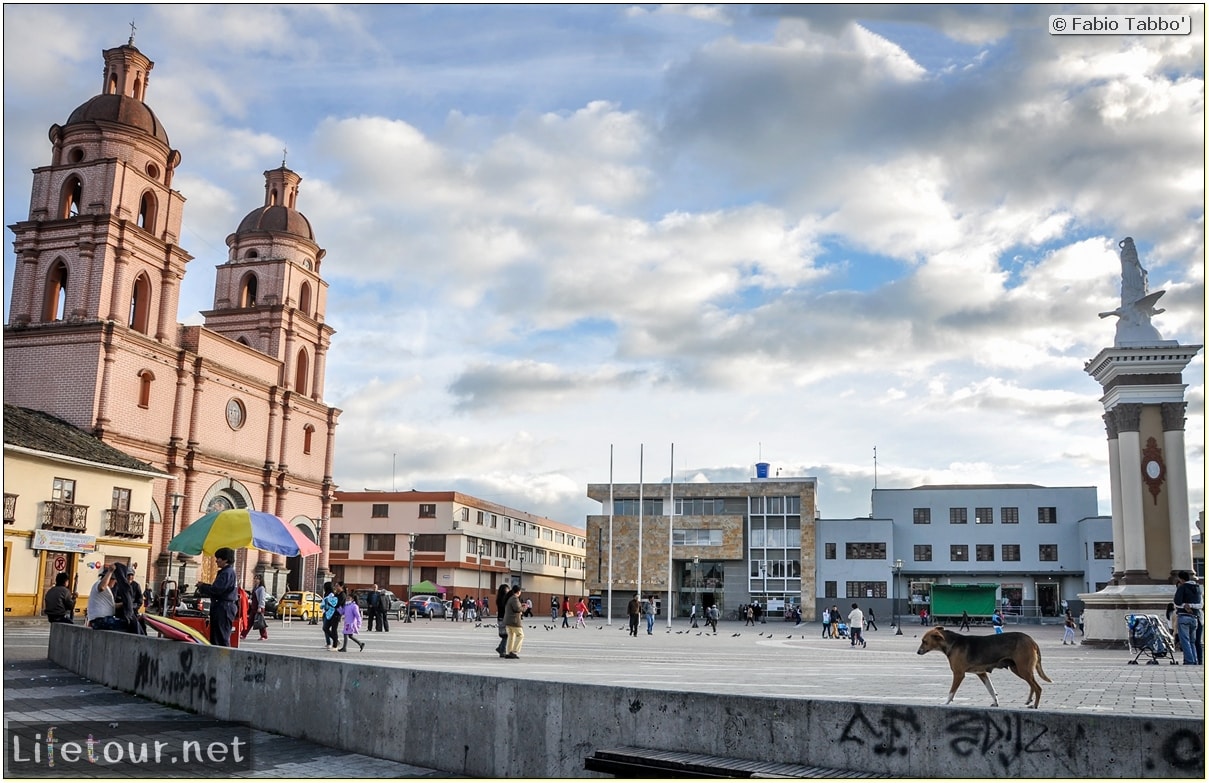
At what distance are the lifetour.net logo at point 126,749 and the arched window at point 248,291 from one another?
56.5 meters

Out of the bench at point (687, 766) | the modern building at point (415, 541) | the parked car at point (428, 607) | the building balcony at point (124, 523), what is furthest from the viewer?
the modern building at point (415, 541)

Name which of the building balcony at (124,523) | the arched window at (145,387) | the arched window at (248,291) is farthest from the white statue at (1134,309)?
the arched window at (248,291)

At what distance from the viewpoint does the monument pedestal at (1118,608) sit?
2739 cm

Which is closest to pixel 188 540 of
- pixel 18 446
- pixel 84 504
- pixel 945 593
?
pixel 18 446

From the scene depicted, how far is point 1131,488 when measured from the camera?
2847 centimetres

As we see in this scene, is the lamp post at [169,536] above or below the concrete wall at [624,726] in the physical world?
above

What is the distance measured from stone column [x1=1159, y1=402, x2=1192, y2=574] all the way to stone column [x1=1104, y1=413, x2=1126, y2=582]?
1.20 metres

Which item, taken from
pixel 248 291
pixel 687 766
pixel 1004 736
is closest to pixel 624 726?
pixel 687 766

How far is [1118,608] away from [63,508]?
115ft

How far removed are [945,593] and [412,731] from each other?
60292 mm

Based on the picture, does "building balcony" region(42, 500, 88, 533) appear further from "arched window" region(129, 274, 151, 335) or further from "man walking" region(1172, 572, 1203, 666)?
"man walking" region(1172, 572, 1203, 666)

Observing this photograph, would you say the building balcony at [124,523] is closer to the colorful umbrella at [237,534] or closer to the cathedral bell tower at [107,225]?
the cathedral bell tower at [107,225]

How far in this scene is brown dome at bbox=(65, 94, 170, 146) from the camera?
50125 mm

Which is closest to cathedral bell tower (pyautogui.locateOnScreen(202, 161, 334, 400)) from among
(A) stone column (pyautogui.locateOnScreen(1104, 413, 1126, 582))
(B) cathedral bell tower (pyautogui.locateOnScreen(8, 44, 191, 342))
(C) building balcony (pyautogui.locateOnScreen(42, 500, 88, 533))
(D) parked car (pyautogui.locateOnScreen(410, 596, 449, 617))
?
(B) cathedral bell tower (pyautogui.locateOnScreen(8, 44, 191, 342))
